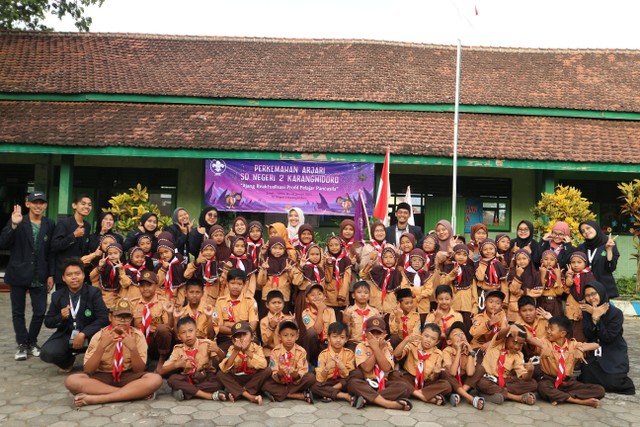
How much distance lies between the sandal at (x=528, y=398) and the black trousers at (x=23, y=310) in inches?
192

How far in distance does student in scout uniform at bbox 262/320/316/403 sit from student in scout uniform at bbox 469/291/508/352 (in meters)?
1.78

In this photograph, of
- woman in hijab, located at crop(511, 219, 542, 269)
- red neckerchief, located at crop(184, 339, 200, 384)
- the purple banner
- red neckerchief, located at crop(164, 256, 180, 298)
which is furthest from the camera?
the purple banner

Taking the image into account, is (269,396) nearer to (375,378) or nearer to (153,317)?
(375,378)

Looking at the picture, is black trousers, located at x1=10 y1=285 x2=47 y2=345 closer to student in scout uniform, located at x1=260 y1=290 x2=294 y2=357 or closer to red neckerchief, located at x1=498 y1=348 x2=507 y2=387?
student in scout uniform, located at x1=260 y1=290 x2=294 y2=357

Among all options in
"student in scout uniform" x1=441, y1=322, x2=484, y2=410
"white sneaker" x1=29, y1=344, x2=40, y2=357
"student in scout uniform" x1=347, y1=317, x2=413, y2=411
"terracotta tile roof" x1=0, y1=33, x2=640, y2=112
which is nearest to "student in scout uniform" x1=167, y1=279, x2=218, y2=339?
"student in scout uniform" x1=347, y1=317, x2=413, y2=411

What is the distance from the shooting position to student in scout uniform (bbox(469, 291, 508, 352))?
5012 millimetres

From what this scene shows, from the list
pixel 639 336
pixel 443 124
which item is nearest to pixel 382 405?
pixel 639 336

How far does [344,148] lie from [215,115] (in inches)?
123

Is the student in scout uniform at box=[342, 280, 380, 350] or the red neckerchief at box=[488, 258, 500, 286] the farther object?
the red neckerchief at box=[488, 258, 500, 286]

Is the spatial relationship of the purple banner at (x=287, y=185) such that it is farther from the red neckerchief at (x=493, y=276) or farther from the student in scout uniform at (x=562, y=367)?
the student in scout uniform at (x=562, y=367)

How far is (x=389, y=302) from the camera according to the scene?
18.0 ft

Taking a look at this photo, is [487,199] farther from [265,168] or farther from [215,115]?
[215,115]

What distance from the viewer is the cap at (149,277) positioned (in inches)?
208

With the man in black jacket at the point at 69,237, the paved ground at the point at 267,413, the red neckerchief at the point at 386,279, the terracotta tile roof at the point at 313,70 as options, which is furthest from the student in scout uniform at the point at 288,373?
the terracotta tile roof at the point at 313,70
